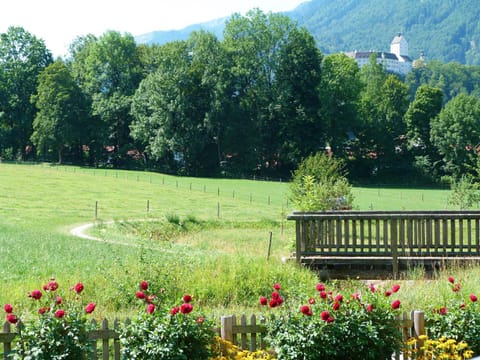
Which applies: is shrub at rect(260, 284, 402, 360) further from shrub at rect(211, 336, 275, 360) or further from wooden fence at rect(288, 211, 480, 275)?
wooden fence at rect(288, 211, 480, 275)

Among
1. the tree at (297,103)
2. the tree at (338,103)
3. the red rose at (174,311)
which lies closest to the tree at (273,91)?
the tree at (297,103)

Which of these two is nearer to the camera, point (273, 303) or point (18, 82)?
point (273, 303)

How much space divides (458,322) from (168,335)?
3.76m

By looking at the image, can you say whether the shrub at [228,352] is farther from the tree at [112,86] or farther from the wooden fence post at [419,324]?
the tree at [112,86]

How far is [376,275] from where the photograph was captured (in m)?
15.6

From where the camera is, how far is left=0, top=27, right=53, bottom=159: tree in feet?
271

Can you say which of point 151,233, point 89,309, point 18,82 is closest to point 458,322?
point 89,309

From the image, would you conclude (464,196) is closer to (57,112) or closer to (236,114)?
(236,114)

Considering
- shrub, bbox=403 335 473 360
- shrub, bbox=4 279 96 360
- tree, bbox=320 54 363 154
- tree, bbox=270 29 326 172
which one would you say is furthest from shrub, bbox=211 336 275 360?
tree, bbox=320 54 363 154

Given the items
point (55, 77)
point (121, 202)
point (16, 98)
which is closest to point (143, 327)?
point (121, 202)

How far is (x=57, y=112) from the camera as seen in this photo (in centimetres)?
7725

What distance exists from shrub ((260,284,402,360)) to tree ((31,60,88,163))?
71.7m

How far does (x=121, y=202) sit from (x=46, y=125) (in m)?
32.5

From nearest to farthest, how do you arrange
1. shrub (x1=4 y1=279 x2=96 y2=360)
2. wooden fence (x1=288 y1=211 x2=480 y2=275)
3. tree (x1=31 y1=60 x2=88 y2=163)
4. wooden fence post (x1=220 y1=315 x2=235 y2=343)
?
shrub (x1=4 y1=279 x2=96 y2=360)
wooden fence post (x1=220 y1=315 x2=235 y2=343)
wooden fence (x1=288 y1=211 x2=480 y2=275)
tree (x1=31 y1=60 x2=88 y2=163)
